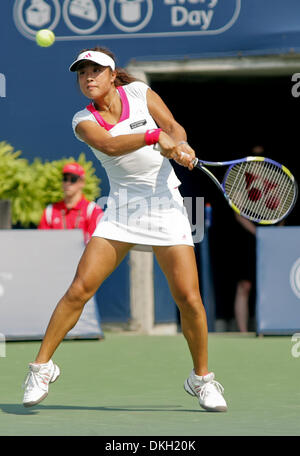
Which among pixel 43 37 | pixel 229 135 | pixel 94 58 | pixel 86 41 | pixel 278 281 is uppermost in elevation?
pixel 86 41

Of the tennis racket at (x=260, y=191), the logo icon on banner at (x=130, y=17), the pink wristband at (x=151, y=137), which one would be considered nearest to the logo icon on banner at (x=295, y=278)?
the tennis racket at (x=260, y=191)

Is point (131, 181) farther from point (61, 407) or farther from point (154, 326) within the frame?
point (154, 326)

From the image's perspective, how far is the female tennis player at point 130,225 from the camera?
17.6ft

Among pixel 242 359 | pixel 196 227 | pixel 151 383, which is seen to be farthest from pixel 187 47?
pixel 151 383

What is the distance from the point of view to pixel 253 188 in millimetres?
6582

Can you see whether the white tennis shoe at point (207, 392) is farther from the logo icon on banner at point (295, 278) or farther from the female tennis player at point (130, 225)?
the logo icon on banner at point (295, 278)

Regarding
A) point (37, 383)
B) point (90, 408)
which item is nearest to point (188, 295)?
point (90, 408)

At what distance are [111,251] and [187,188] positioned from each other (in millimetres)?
6420

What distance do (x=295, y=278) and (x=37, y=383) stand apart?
12.8ft

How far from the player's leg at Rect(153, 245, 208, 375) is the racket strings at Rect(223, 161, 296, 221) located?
96 centimetres

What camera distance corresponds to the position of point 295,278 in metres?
8.79

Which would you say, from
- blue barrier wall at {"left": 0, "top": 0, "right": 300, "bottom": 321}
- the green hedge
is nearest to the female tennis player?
the green hedge

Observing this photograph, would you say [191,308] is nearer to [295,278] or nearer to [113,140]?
[113,140]

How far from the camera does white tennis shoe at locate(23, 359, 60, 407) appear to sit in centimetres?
532
